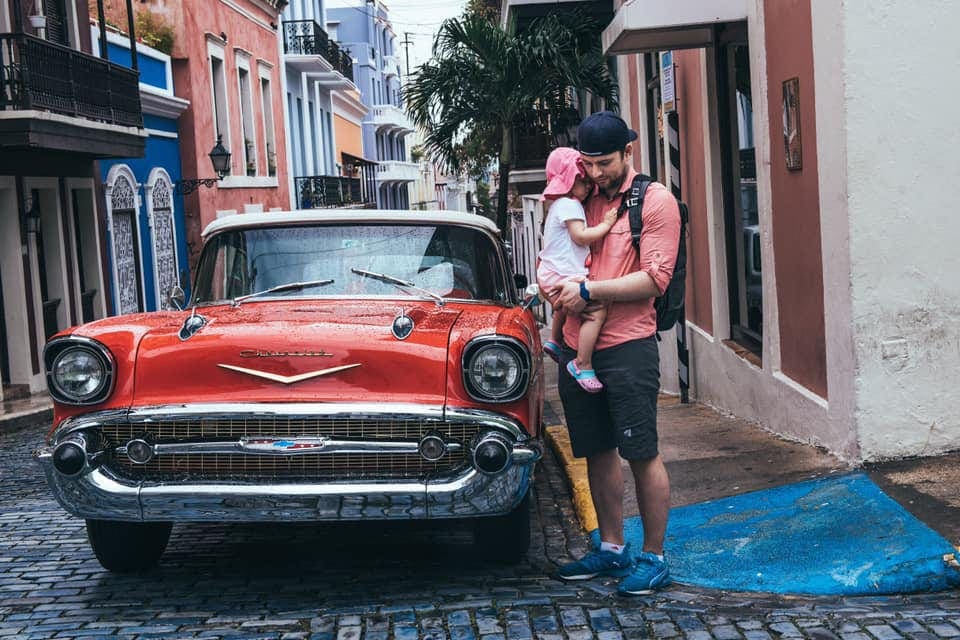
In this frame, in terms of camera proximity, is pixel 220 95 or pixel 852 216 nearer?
pixel 852 216

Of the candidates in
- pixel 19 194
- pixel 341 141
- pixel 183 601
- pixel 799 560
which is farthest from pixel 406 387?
pixel 341 141

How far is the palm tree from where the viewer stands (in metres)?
17.5

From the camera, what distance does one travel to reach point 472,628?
14.6 ft

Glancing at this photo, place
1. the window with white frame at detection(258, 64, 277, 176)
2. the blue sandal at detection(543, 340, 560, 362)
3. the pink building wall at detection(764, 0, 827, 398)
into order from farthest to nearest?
the window with white frame at detection(258, 64, 277, 176) < the pink building wall at detection(764, 0, 827, 398) < the blue sandal at detection(543, 340, 560, 362)

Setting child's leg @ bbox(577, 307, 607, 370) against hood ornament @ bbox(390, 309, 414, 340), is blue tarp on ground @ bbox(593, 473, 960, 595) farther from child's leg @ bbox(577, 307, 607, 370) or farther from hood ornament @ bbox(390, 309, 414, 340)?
hood ornament @ bbox(390, 309, 414, 340)

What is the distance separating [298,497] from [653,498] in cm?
132

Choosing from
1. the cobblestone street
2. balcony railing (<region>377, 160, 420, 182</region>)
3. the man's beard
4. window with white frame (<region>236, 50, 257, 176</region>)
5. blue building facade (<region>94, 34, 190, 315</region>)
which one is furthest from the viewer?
balcony railing (<region>377, 160, 420, 182</region>)

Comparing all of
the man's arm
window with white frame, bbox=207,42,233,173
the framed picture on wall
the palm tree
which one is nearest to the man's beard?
the man's arm

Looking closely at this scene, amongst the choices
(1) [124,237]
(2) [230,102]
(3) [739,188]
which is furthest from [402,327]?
(2) [230,102]

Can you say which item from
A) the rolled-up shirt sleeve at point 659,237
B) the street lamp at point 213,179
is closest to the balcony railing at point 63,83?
the street lamp at point 213,179

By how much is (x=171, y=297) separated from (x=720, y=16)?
420 cm

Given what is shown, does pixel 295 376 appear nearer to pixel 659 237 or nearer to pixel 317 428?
pixel 317 428

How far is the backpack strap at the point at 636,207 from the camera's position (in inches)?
188

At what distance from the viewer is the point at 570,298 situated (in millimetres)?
4762
